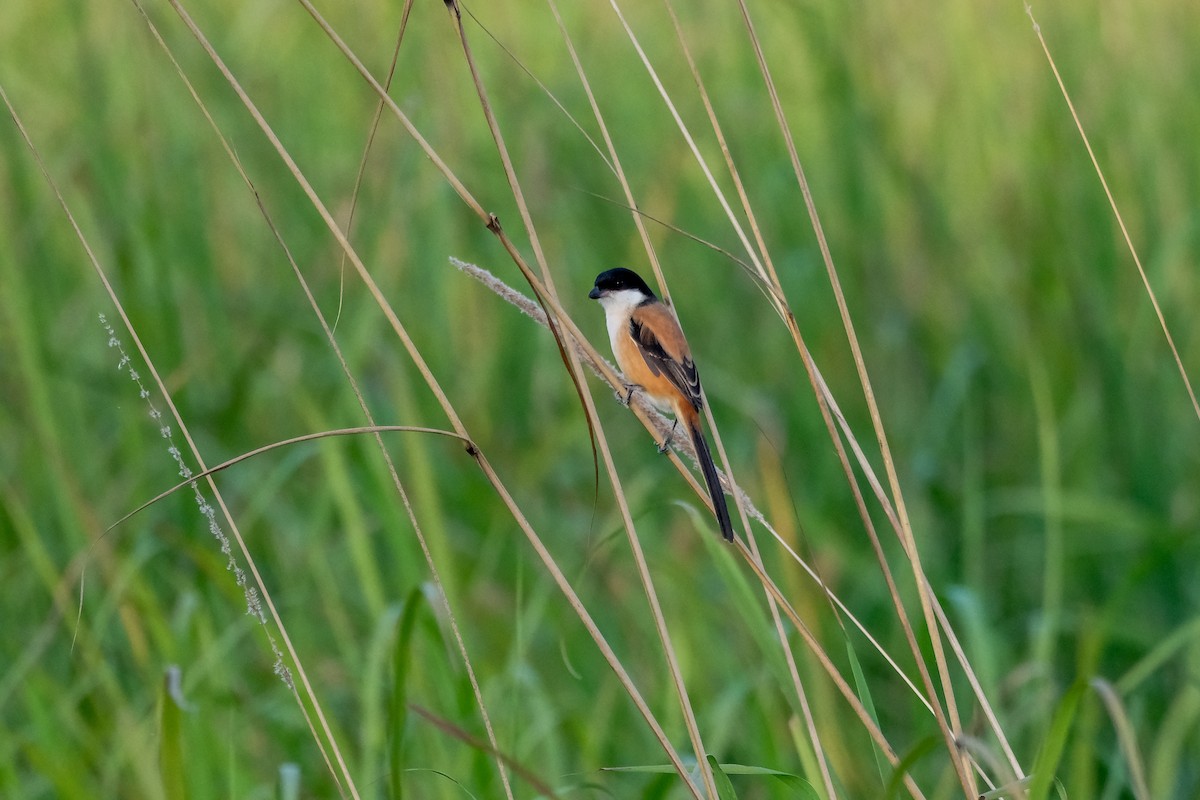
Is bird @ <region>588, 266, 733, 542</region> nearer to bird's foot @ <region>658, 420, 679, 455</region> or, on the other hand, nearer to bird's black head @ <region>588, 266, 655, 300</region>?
bird's black head @ <region>588, 266, 655, 300</region>

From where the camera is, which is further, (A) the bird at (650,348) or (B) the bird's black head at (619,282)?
(B) the bird's black head at (619,282)

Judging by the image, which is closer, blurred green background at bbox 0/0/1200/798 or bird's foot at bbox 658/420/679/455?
bird's foot at bbox 658/420/679/455

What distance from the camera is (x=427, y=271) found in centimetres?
419

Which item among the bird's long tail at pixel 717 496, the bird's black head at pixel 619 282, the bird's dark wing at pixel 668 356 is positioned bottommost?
the bird's long tail at pixel 717 496

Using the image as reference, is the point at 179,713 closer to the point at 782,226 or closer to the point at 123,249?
the point at 123,249

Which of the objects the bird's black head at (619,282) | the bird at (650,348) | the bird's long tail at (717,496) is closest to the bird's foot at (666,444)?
the bird's long tail at (717,496)

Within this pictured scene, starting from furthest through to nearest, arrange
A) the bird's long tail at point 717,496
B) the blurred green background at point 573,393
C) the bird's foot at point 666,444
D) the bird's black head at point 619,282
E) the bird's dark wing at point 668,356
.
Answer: the bird's black head at point 619,282, the bird's dark wing at point 668,356, the blurred green background at point 573,393, the bird's long tail at point 717,496, the bird's foot at point 666,444

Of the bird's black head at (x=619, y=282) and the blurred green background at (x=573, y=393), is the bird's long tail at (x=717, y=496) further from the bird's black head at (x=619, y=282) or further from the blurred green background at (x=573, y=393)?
the bird's black head at (x=619, y=282)

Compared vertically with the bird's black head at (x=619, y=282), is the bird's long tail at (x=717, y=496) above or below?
below

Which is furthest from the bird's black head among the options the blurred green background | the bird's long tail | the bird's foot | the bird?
the bird's foot

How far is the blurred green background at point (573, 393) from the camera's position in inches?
115

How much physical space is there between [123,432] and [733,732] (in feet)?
6.29

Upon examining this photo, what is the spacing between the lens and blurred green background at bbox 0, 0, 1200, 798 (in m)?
2.91

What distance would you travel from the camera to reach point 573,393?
4.21 meters
